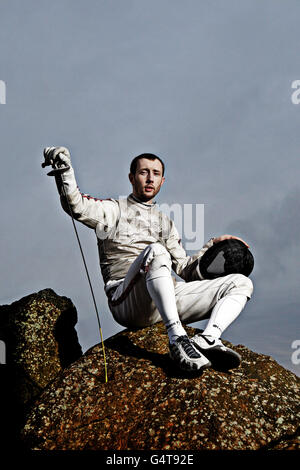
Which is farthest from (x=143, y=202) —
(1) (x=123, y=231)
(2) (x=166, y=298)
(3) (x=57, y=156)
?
(2) (x=166, y=298)

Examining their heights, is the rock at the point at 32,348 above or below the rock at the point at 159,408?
above

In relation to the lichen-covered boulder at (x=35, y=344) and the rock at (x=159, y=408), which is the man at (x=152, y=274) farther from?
the lichen-covered boulder at (x=35, y=344)

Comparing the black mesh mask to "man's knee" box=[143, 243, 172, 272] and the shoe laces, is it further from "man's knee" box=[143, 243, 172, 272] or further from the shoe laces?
the shoe laces

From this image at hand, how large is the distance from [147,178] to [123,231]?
79cm

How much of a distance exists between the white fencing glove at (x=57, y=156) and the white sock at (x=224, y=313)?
229cm

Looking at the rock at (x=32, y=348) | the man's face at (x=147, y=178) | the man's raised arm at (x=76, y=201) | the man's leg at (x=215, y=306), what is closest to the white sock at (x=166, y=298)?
the man's leg at (x=215, y=306)

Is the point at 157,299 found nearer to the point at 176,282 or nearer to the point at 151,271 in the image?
the point at 151,271

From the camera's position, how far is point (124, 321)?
557cm

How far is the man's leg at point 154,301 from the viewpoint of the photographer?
14.2 ft

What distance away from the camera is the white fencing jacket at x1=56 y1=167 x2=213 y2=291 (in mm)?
5591
